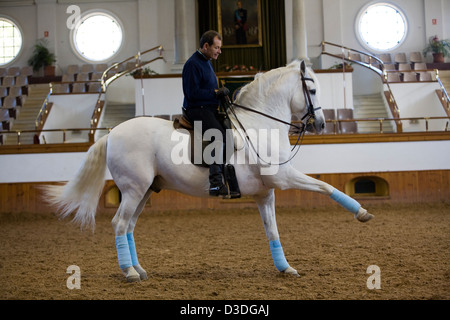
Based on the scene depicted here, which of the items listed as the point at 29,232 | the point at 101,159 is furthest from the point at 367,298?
the point at 29,232

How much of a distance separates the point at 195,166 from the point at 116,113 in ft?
43.9

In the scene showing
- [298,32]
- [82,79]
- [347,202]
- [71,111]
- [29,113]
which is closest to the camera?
[347,202]

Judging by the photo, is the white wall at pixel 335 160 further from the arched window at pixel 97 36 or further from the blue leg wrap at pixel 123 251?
the arched window at pixel 97 36

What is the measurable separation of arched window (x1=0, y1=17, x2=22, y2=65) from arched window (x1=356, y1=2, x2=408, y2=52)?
55.2ft

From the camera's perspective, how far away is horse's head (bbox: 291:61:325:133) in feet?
17.1

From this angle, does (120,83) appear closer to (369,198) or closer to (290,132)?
(369,198)

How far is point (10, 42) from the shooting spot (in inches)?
981

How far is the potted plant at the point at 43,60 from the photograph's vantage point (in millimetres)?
23359

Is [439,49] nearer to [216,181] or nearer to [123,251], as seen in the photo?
[216,181]

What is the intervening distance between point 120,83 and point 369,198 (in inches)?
432

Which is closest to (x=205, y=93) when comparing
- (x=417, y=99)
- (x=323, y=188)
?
(x=323, y=188)

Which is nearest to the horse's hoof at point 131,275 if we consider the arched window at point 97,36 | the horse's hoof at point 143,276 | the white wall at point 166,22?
the horse's hoof at point 143,276

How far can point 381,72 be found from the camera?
59.8 ft

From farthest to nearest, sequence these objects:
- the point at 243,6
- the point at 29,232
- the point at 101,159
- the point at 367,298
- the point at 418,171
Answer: the point at 243,6 → the point at 418,171 → the point at 29,232 → the point at 101,159 → the point at 367,298
